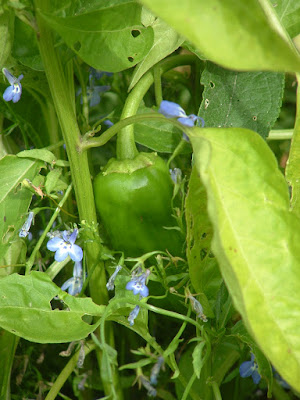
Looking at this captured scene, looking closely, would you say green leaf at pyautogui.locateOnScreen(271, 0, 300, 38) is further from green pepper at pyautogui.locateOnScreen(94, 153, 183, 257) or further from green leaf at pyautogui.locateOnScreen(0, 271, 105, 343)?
green leaf at pyautogui.locateOnScreen(0, 271, 105, 343)

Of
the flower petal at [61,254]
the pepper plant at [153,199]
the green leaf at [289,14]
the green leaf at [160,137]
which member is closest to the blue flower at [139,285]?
the pepper plant at [153,199]

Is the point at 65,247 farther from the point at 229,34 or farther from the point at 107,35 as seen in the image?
the point at 229,34

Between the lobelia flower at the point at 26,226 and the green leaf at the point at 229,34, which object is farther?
the lobelia flower at the point at 26,226


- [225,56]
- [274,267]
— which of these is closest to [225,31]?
[225,56]

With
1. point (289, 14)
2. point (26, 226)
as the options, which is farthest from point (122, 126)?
point (289, 14)

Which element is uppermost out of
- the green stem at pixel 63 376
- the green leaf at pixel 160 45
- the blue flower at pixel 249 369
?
the green leaf at pixel 160 45

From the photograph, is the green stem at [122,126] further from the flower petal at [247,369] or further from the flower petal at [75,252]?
the flower petal at [247,369]

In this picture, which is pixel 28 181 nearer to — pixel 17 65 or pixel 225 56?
pixel 17 65
